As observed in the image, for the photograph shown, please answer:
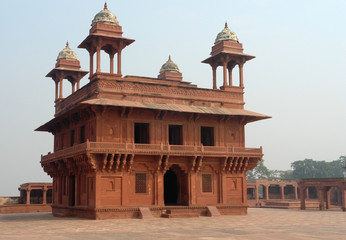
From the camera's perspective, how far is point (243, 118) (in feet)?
103

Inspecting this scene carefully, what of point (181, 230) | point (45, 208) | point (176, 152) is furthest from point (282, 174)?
point (181, 230)

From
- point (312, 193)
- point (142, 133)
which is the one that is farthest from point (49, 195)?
point (312, 193)

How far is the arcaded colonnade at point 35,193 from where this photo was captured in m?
45.9

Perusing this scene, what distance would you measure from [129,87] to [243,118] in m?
8.60

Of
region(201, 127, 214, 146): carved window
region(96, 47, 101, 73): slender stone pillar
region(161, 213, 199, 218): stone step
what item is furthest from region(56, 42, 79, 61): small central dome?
region(161, 213, 199, 218): stone step

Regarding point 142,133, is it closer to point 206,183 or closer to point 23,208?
point 206,183

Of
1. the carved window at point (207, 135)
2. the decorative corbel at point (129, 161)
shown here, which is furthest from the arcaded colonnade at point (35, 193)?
the decorative corbel at point (129, 161)

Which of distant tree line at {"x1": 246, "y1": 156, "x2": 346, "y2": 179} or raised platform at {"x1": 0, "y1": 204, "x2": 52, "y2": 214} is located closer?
raised platform at {"x1": 0, "y1": 204, "x2": 52, "y2": 214}

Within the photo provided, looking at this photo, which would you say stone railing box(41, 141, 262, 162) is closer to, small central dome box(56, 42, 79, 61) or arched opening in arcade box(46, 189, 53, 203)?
small central dome box(56, 42, 79, 61)

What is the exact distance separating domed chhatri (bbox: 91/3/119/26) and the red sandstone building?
0.07 m

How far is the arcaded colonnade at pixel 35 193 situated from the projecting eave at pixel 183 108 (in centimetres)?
2313

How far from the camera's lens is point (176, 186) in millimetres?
31891

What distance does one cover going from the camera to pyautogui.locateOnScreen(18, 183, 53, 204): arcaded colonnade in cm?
4588

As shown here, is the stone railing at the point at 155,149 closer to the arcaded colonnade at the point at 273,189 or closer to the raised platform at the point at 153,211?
the raised platform at the point at 153,211
